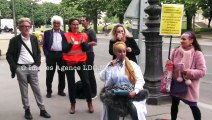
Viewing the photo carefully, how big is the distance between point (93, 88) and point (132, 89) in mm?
3462

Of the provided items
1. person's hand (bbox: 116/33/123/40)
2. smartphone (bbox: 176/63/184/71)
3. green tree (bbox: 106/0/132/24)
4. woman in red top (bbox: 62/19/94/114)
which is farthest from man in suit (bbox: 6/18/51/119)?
green tree (bbox: 106/0/132/24)

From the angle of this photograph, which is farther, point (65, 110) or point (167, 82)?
point (65, 110)

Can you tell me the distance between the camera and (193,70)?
523cm

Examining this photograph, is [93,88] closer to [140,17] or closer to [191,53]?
[140,17]

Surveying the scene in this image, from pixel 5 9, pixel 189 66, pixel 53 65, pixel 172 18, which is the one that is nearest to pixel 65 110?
pixel 53 65

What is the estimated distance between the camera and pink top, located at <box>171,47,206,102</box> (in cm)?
522

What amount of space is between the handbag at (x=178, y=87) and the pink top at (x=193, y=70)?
6 centimetres

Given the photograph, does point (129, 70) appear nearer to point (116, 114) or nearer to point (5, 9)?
point (116, 114)

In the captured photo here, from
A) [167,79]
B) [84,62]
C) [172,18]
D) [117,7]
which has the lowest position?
[167,79]

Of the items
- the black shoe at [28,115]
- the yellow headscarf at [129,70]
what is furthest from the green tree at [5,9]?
the yellow headscarf at [129,70]

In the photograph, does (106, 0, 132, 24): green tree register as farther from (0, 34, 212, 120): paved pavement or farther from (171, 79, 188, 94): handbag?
(171, 79, 188, 94): handbag

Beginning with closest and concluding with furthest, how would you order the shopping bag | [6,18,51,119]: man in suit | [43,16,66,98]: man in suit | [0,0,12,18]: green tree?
the shopping bag
[6,18,51,119]: man in suit
[43,16,66,98]: man in suit
[0,0,12,18]: green tree

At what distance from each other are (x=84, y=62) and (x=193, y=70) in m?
2.26

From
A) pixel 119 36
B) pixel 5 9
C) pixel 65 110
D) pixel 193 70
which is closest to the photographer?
pixel 193 70
